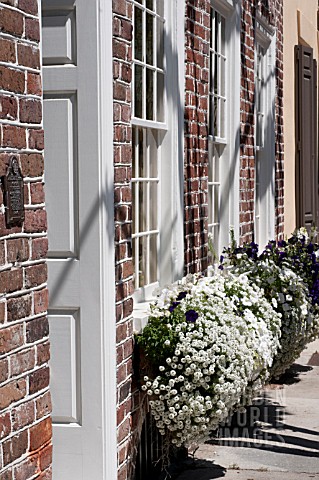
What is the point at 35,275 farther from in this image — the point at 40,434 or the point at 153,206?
the point at 153,206

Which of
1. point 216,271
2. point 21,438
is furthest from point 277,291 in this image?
point 21,438

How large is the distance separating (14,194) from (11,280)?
30 centimetres

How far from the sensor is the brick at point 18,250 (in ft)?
11.0

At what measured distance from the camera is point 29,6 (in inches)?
138

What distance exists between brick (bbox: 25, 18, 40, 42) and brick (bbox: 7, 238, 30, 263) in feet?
2.44

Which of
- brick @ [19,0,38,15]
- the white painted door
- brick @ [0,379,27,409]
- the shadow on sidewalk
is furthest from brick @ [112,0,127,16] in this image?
the shadow on sidewalk

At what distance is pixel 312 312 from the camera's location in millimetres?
7863

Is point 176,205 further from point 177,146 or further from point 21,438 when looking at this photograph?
point 21,438

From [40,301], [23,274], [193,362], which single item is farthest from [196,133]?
[23,274]

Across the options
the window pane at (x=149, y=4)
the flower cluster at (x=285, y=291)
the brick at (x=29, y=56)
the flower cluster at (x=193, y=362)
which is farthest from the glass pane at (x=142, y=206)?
the brick at (x=29, y=56)

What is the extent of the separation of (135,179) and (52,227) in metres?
0.91

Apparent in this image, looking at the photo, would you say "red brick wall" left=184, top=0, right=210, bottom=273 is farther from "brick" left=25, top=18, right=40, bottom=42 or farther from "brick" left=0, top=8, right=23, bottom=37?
"brick" left=0, top=8, right=23, bottom=37

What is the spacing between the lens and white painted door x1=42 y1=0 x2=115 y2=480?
4574 mm

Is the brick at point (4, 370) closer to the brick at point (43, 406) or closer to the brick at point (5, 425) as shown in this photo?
the brick at point (5, 425)
